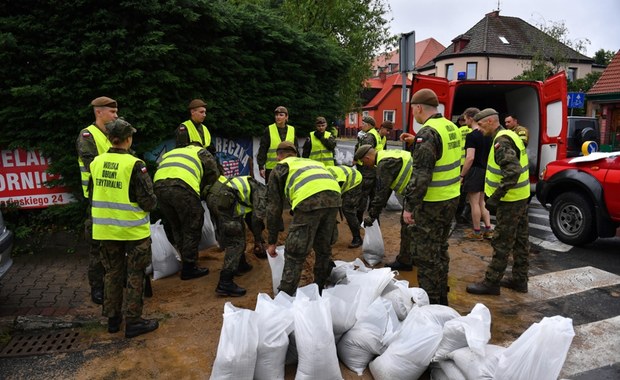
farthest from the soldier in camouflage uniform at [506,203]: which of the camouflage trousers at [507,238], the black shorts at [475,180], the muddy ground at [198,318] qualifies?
the black shorts at [475,180]

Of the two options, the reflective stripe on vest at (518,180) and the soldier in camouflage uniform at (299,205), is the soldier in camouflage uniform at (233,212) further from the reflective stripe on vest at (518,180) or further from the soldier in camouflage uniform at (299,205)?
the reflective stripe on vest at (518,180)

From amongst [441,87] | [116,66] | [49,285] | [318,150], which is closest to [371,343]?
[49,285]

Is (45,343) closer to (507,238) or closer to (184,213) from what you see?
(184,213)

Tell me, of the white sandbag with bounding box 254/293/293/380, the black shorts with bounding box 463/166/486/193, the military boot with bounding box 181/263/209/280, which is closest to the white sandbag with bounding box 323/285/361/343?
the white sandbag with bounding box 254/293/293/380

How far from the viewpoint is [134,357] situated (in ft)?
10.1

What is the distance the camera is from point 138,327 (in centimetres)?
337

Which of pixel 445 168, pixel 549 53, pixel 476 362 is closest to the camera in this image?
pixel 476 362

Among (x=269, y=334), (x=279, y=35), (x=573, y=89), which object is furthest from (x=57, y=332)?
(x=573, y=89)

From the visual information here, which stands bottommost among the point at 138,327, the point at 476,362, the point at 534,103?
the point at 138,327

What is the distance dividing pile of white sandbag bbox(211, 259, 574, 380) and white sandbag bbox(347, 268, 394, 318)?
43 millimetres

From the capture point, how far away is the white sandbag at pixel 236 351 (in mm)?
2516

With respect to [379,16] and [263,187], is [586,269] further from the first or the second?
[379,16]

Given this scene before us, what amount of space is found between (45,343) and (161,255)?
1395 mm

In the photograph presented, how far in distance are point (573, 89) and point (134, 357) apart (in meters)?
29.1
